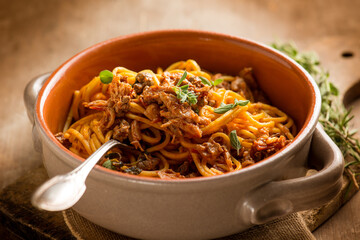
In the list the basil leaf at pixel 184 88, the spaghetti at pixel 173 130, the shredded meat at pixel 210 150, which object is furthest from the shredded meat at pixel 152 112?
the shredded meat at pixel 210 150

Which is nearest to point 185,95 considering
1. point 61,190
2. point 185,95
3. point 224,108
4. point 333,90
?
point 185,95

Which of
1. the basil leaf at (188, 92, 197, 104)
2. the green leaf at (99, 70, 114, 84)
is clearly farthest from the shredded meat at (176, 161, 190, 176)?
the green leaf at (99, 70, 114, 84)

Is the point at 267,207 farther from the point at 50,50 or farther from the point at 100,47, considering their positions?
the point at 50,50

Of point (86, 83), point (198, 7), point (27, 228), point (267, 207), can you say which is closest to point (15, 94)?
point (86, 83)

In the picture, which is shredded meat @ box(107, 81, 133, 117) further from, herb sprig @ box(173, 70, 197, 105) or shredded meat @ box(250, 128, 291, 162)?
shredded meat @ box(250, 128, 291, 162)

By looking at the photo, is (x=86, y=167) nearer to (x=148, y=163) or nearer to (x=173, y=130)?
(x=148, y=163)
